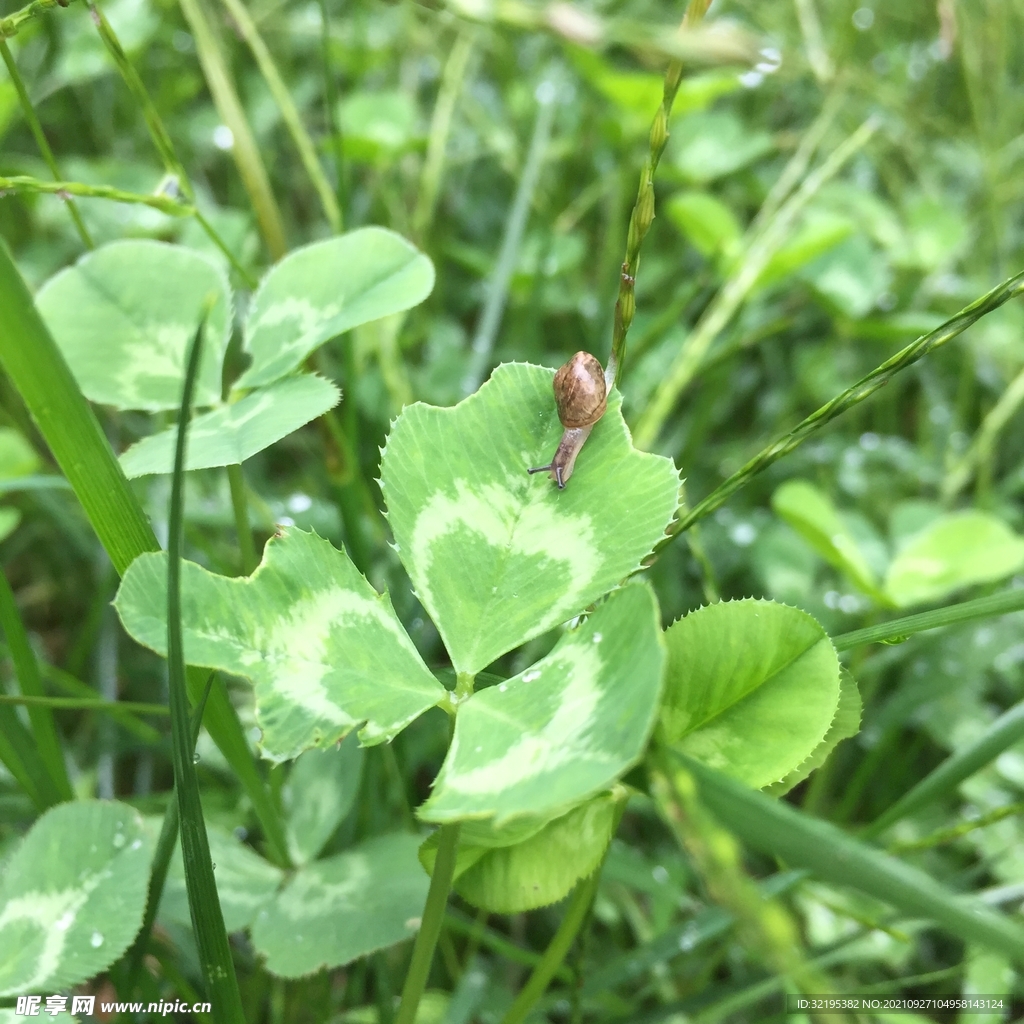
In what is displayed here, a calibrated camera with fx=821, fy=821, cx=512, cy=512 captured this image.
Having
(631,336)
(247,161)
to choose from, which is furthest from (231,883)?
(631,336)

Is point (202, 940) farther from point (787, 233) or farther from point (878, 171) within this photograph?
point (878, 171)

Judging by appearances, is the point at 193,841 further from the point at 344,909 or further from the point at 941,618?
the point at 941,618

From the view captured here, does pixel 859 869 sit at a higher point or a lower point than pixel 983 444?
higher

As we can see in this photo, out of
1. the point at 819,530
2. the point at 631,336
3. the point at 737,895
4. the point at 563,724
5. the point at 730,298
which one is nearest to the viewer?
the point at 737,895

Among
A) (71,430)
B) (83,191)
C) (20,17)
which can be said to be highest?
(20,17)

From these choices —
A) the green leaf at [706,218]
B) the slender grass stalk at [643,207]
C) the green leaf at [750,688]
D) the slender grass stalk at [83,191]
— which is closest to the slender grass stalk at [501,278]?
the green leaf at [706,218]

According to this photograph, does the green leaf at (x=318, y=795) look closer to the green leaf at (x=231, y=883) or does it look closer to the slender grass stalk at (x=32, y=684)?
the green leaf at (x=231, y=883)

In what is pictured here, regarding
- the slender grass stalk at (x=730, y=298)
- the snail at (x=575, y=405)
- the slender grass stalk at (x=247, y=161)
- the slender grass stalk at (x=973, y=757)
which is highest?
the slender grass stalk at (x=247, y=161)
